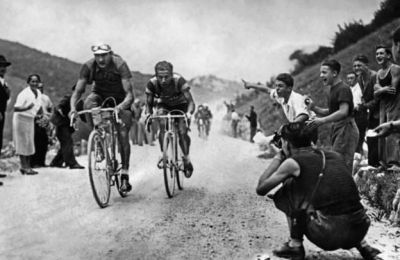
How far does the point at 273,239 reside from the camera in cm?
520

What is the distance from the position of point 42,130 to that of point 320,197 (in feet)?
28.0

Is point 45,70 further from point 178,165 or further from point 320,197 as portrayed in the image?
point 320,197

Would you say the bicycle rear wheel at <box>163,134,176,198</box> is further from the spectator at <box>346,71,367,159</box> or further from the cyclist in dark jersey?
the spectator at <box>346,71,367,159</box>

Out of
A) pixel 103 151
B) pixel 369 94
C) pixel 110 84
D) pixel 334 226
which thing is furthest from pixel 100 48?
pixel 334 226

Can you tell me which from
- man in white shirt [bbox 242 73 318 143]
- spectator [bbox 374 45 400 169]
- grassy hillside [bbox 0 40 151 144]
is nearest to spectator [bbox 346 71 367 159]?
spectator [bbox 374 45 400 169]

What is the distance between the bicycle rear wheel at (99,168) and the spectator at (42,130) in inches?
175

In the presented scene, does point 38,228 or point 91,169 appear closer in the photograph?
point 38,228

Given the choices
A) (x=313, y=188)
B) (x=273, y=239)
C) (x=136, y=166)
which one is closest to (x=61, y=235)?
(x=273, y=239)

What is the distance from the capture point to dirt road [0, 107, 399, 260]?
496 centimetres

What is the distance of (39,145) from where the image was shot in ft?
37.3

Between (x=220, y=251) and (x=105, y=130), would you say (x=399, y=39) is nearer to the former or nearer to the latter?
(x=220, y=251)

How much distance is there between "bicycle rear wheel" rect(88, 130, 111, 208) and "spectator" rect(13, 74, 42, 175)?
140 inches

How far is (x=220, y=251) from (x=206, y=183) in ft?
13.2

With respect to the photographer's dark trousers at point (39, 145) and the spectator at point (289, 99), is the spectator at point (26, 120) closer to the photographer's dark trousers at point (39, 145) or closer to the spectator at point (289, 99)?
the photographer's dark trousers at point (39, 145)
